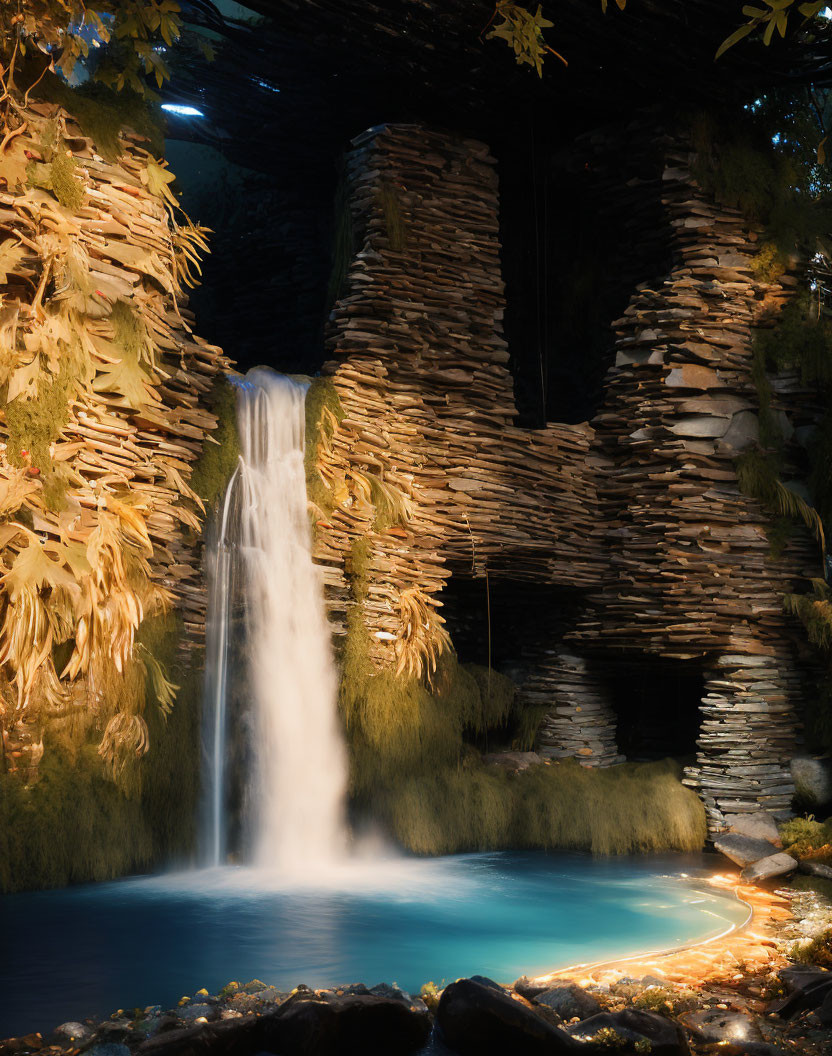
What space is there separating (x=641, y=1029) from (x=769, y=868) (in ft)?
14.7

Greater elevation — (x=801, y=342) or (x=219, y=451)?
(x=801, y=342)

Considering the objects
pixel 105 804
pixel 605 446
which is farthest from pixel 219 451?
pixel 605 446

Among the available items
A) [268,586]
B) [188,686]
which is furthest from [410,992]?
[268,586]

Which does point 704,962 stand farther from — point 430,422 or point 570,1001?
point 430,422

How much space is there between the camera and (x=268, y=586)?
26.9 ft

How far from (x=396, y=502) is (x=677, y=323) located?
11.4 ft

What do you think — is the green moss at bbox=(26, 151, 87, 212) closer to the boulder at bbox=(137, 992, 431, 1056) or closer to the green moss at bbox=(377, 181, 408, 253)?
the green moss at bbox=(377, 181, 408, 253)

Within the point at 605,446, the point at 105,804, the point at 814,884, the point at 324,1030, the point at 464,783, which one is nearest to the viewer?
the point at 324,1030

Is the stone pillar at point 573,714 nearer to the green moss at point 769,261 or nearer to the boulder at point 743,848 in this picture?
the boulder at point 743,848

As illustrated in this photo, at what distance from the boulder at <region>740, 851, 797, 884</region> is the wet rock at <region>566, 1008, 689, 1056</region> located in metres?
4.20

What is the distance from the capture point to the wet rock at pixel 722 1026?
171 inches

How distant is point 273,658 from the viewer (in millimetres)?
8227

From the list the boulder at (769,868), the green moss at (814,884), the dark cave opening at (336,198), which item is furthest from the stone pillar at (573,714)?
the dark cave opening at (336,198)

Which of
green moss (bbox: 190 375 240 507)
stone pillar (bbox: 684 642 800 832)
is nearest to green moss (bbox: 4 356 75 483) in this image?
green moss (bbox: 190 375 240 507)
